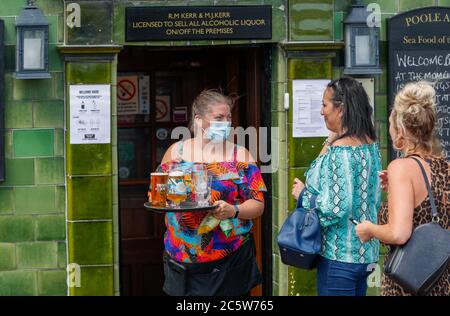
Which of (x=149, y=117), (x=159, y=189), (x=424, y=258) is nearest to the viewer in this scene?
(x=424, y=258)

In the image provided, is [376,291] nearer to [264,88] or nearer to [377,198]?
[264,88]

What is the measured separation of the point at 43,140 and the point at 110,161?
1.64ft

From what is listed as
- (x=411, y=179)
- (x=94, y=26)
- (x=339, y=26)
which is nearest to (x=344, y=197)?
(x=411, y=179)

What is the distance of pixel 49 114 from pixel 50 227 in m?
0.81

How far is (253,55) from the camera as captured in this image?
6734 millimetres

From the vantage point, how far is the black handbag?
371cm

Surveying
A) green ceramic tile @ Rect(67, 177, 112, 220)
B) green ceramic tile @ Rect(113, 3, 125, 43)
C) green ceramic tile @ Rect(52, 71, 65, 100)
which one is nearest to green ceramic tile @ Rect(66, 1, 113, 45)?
green ceramic tile @ Rect(113, 3, 125, 43)

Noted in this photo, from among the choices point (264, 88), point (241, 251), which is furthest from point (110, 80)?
point (241, 251)

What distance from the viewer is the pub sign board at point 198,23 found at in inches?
242

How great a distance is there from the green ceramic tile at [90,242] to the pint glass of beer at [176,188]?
1.73 metres

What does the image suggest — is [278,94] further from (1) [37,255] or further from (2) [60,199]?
(1) [37,255]

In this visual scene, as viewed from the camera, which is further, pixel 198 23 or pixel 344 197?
pixel 198 23

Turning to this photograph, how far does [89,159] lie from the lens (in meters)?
6.14

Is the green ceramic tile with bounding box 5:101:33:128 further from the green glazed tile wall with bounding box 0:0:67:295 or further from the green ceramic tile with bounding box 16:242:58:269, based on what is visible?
the green ceramic tile with bounding box 16:242:58:269
